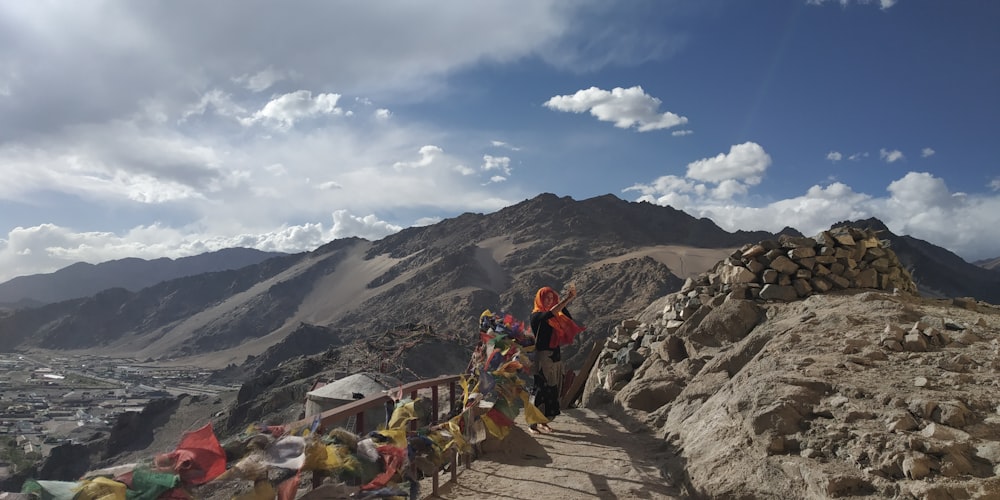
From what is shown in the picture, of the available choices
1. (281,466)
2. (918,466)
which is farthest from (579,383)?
(281,466)

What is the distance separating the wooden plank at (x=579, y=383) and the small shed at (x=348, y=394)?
3.68 metres

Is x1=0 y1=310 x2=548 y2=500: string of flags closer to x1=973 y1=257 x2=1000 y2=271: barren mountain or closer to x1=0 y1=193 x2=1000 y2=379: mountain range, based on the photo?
x1=0 y1=193 x2=1000 y2=379: mountain range

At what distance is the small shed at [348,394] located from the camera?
763cm

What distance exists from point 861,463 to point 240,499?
3.79 m

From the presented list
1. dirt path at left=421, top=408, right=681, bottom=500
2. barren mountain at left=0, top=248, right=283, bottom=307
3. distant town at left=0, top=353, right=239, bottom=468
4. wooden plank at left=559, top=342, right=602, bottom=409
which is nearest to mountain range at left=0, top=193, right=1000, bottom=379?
distant town at left=0, top=353, right=239, bottom=468

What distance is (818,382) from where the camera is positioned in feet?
16.7

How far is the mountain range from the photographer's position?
47156 millimetres

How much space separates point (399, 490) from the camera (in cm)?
372

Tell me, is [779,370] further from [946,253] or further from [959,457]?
[946,253]

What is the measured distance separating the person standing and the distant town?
26.8 metres

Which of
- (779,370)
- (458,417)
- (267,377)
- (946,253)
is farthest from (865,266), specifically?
(946,253)

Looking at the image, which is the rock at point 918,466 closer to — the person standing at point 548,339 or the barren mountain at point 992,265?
the person standing at point 548,339

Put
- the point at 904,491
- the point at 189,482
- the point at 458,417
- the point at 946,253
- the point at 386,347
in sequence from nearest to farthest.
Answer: the point at 189,482
the point at 904,491
the point at 458,417
the point at 386,347
the point at 946,253

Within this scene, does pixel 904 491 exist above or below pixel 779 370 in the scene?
below
